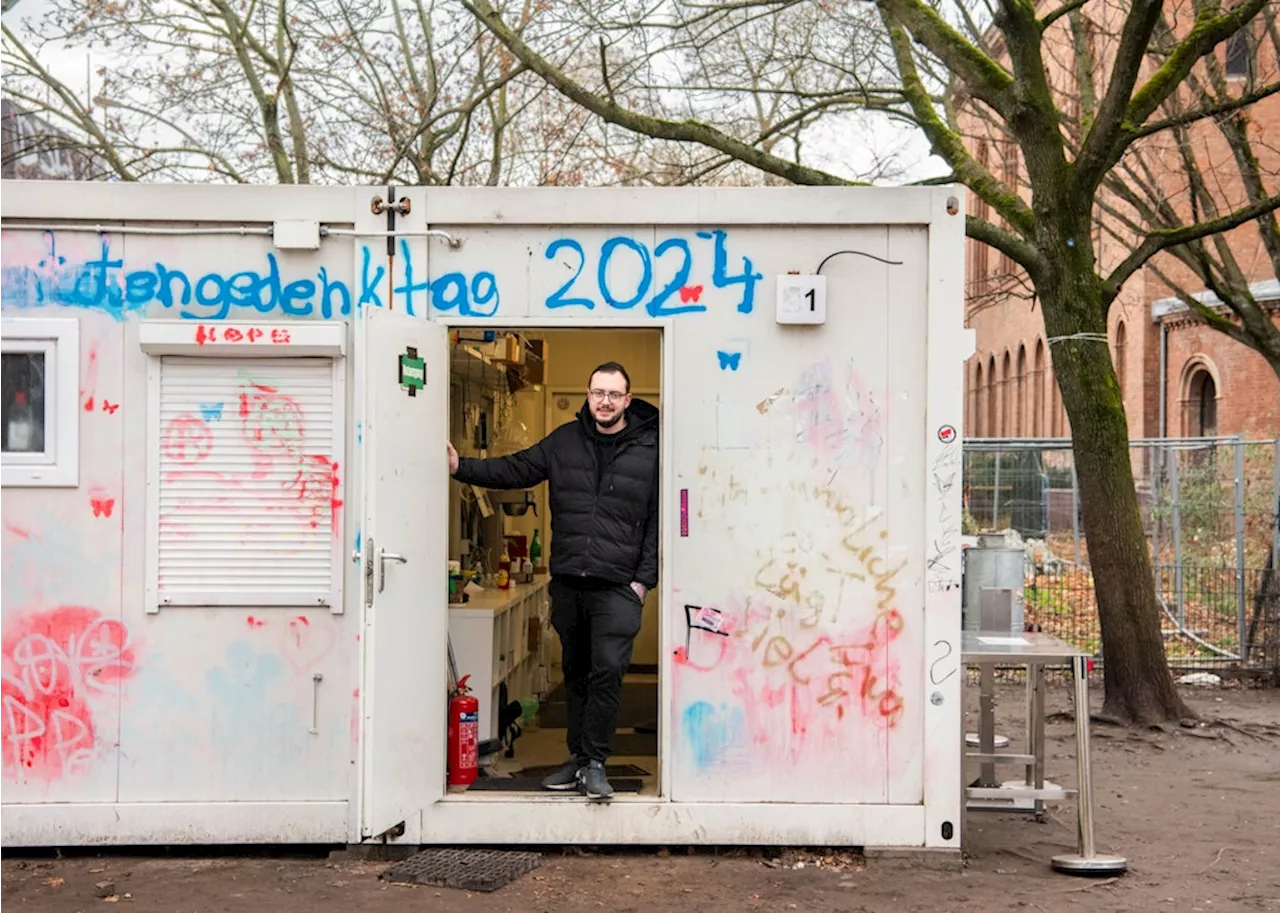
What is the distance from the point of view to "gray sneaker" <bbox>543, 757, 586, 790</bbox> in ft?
21.8

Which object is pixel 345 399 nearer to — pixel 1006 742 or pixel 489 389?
pixel 489 389

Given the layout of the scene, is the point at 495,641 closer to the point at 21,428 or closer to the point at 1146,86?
the point at 21,428

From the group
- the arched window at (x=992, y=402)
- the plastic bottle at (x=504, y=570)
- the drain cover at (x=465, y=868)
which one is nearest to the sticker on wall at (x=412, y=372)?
the drain cover at (x=465, y=868)

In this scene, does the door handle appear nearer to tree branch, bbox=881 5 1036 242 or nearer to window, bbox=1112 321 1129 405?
tree branch, bbox=881 5 1036 242

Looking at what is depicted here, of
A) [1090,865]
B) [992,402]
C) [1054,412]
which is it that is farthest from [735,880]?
[992,402]

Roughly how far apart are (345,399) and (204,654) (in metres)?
1.29

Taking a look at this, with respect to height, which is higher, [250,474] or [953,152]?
[953,152]

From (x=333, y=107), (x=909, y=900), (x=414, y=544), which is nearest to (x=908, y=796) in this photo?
(x=909, y=900)

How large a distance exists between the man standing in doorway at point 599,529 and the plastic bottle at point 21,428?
6.09 feet

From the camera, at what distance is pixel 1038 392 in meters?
39.2

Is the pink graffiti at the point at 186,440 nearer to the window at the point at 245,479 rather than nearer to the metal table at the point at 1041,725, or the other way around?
the window at the point at 245,479

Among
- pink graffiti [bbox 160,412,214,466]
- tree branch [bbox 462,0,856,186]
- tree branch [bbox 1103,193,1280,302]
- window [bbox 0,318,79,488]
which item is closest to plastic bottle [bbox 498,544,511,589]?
pink graffiti [bbox 160,412,214,466]

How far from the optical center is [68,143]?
17781 millimetres

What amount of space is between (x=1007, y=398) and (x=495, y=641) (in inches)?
1465
